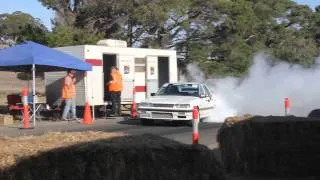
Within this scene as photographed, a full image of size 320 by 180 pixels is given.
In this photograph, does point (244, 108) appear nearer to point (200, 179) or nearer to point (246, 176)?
point (246, 176)

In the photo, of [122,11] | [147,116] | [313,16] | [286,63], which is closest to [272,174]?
[147,116]

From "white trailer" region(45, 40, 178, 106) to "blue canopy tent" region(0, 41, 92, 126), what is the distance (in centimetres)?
114

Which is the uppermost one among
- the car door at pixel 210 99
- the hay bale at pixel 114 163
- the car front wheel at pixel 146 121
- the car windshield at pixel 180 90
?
the car windshield at pixel 180 90

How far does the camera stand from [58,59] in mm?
22156

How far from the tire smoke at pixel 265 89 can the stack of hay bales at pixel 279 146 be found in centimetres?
1205

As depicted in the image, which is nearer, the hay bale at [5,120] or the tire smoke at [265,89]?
the hay bale at [5,120]

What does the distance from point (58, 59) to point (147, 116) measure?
12.7 ft

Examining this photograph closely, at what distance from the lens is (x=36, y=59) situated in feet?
69.8

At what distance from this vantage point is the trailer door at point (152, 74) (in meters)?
26.7

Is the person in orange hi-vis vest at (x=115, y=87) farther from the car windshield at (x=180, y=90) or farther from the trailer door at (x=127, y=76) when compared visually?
the car windshield at (x=180, y=90)

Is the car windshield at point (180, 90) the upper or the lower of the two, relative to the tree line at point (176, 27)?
lower

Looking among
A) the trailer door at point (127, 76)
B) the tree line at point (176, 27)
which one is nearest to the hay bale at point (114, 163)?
the trailer door at point (127, 76)

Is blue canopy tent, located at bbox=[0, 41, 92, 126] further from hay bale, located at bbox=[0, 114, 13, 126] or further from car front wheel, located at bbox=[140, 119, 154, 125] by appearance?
car front wheel, located at bbox=[140, 119, 154, 125]

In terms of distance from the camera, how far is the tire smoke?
25.4 metres
